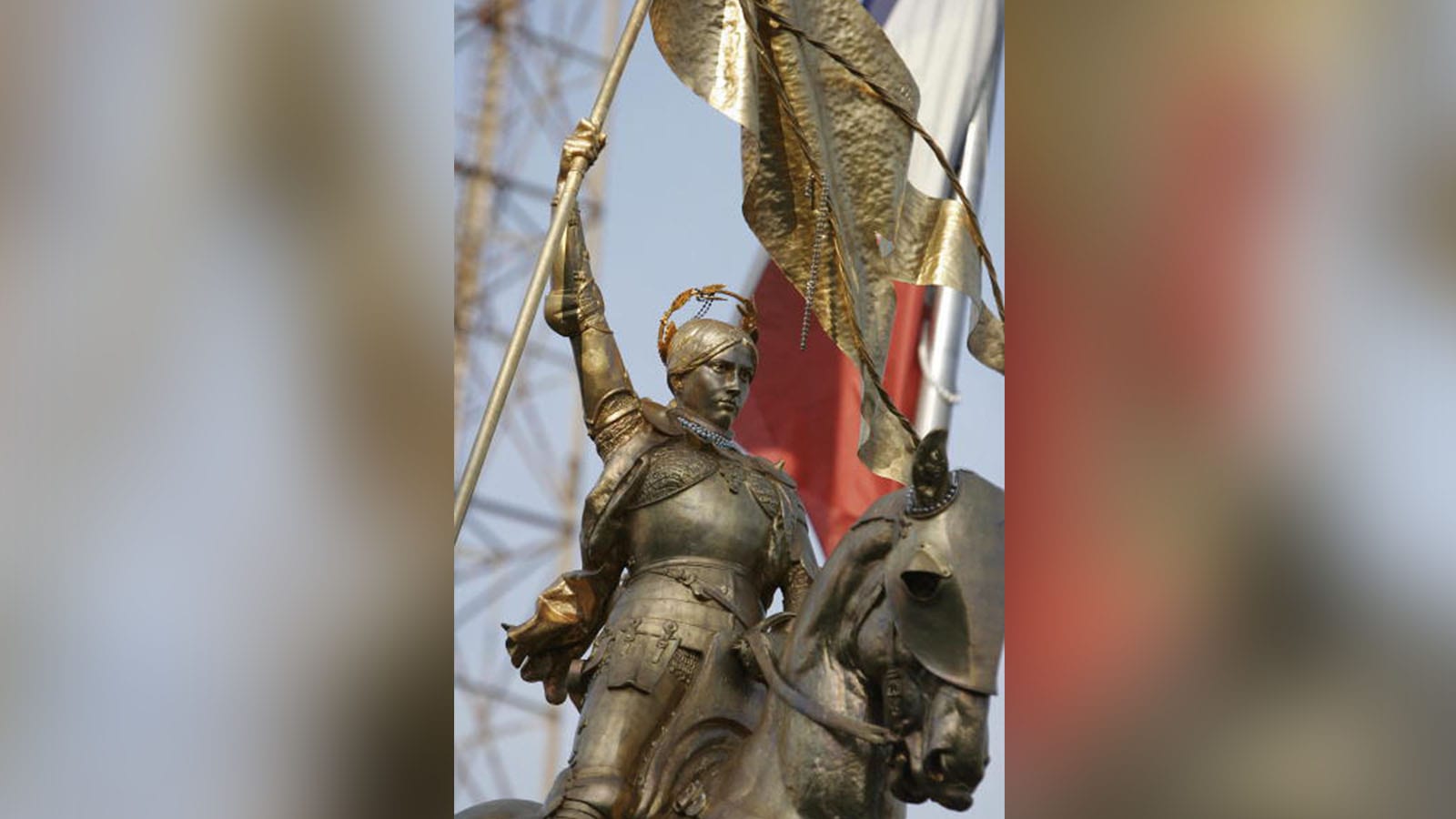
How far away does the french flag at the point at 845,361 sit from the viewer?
9031 mm

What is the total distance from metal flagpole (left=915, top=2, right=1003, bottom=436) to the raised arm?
2708 mm

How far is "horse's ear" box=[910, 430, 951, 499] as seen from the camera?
5008 mm

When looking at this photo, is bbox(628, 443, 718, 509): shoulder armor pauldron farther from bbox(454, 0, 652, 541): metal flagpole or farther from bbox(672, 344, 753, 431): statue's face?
bbox(454, 0, 652, 541): metal flagpole

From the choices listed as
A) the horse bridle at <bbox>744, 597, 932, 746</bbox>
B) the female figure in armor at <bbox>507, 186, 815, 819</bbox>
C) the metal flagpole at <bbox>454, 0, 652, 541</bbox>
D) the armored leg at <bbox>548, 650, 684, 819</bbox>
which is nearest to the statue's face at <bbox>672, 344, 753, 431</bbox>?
the female figure in armor at <bbox>507, 186, 815, 819</bbox>

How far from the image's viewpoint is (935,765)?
5.02 meters

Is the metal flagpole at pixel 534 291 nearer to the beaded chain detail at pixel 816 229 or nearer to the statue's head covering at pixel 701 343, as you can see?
the statue's head covering at pixel 701 343

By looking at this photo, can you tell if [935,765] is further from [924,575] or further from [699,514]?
[699,514]

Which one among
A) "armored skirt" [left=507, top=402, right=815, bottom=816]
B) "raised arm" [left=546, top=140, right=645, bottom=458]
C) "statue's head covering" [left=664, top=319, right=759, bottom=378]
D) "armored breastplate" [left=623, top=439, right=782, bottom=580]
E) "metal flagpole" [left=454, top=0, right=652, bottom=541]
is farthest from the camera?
"raised arm" [left=546, top=140, right=645, bottom=458]

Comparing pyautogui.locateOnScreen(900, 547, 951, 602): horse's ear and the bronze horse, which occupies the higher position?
pyautogui.locateOnScreen(900, 547, 951, 602): horse's ear

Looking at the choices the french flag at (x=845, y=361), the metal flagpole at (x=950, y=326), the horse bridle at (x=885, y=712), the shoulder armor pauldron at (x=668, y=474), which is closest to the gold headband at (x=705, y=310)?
the shoulder armor pauldron at (x=668, y=474)

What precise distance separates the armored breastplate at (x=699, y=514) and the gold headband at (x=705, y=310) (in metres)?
0.37
